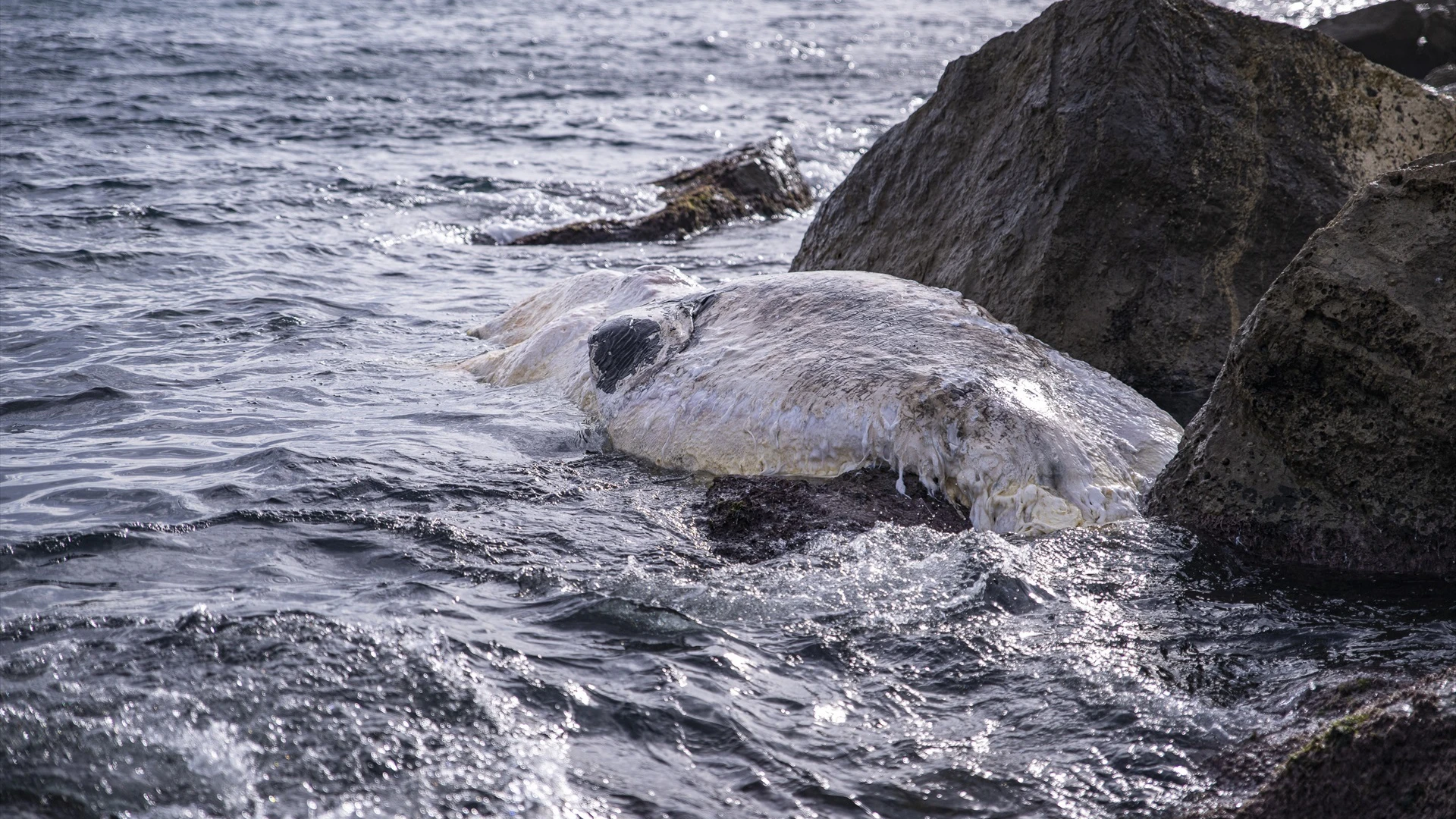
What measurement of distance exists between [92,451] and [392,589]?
2.02 meters

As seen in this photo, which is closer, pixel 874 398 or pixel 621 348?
pixel 874 398

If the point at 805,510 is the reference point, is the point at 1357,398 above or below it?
above

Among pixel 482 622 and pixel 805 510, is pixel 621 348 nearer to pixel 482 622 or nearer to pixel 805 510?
pixel 805 510

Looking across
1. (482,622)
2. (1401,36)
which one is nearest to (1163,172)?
(482,622)

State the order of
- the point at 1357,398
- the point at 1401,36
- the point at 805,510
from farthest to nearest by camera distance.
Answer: the point at 1401,36 → the point at 805,510 → the point at 1357,398

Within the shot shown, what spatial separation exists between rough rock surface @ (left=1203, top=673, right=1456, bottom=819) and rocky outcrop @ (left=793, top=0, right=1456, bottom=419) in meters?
2.84

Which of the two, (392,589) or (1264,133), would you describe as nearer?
(392,589)

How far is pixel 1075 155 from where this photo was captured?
17.7 feet

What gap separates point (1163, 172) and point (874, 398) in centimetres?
193

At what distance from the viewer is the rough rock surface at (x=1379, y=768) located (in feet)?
7.70

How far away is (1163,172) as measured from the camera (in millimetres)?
5355

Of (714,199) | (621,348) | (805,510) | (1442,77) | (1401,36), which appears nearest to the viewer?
(805,510)

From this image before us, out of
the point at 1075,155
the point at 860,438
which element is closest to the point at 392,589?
the point at 860,438

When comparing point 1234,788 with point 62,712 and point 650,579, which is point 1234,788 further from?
point 62,712
